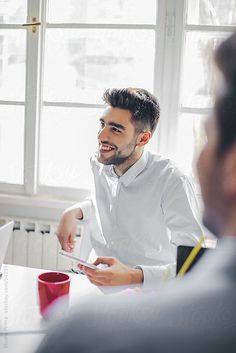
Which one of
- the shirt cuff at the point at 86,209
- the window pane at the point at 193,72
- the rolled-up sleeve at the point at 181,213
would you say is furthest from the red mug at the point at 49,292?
the window pane at the point at 193,72

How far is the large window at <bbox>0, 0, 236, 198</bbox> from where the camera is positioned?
2.35 metres

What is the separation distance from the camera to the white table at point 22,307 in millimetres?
1088

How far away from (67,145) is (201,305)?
223cm

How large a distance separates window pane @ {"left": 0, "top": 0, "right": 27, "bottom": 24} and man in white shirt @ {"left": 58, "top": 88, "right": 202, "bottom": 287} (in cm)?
86

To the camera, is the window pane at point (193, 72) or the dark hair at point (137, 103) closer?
the dark hair at point (137, 103)

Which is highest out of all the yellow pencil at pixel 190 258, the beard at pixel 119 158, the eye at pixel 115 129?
the eye at pixel 115 129

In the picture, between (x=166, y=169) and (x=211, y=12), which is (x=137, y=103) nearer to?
(x=166, y=169)

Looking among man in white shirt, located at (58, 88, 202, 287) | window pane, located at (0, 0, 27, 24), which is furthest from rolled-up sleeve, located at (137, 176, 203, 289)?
window pane, located at (0, 0, 27, 24)

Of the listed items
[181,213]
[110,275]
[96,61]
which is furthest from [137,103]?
[110,275]

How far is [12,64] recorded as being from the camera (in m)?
2.57

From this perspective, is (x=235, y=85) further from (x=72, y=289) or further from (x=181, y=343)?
(x=72, y=289)

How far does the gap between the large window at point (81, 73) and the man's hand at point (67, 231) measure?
717mm

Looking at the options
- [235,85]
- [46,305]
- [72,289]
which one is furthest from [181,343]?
[72,289]

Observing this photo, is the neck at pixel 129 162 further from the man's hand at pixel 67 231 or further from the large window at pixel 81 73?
the large window at pixel 81 73
